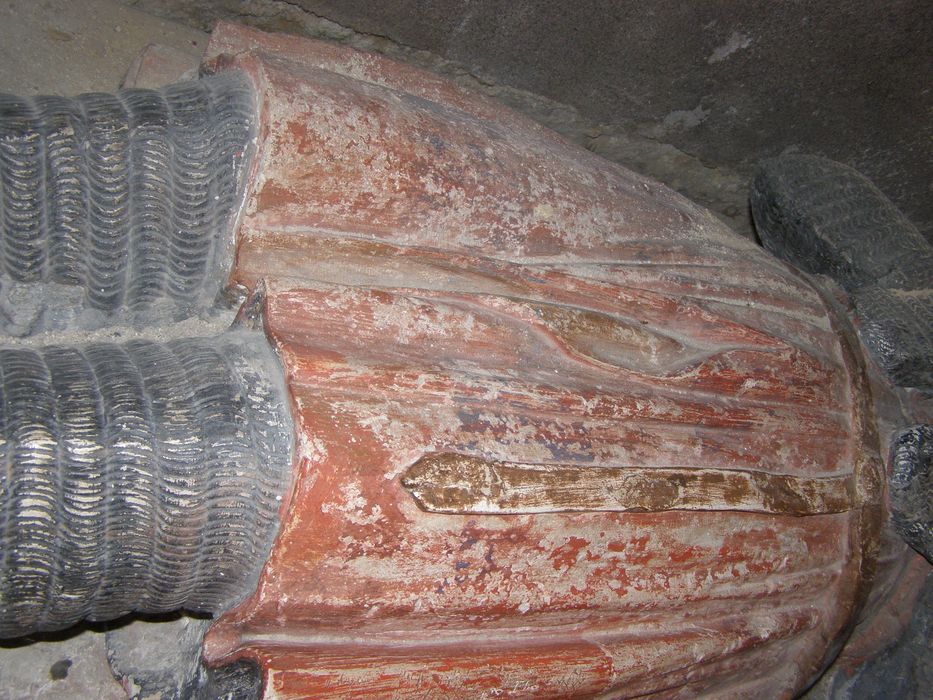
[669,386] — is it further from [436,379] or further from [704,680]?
[704,680]

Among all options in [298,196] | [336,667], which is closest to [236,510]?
[336,667]

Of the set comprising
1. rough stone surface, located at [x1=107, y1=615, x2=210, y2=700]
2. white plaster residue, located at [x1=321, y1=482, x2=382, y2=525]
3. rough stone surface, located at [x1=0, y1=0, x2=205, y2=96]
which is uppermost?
rough stone surface, located at [x1=0, y1=0, x2=205, y2=96]

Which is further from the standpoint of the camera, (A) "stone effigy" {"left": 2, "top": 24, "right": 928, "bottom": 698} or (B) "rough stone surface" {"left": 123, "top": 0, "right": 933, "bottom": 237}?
(B) "rough stone surface" {"left": 123, "top": 0, "right": 933, "bottom": 237}

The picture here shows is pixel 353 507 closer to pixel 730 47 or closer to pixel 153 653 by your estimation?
pixel 153 653

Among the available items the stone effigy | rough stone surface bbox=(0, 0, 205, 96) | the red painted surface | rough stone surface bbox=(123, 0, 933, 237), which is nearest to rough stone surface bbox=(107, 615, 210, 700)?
the stone effigy

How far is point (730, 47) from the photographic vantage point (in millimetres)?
2568

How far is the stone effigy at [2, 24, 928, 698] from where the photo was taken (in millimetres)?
1377

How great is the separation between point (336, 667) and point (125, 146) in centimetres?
112

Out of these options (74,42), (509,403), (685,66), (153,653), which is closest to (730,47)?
(685,66)

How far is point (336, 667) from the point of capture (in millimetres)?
1423

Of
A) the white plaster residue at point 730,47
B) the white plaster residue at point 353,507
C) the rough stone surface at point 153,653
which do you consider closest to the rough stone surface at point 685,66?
the white plaster residue at point 730,47

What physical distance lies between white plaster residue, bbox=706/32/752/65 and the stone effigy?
2.88ft

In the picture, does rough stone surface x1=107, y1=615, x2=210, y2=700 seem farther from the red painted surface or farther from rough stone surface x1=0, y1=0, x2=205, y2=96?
rough stone surface x1=0, y1=0, x2=205, y2=96

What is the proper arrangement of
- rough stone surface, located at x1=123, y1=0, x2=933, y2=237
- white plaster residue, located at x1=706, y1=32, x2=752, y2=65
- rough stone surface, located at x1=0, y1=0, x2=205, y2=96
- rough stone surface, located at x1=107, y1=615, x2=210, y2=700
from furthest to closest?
white plaster residue, located at x1=706, y1=32, x2=752, y2=65
rough stone surface, located at x1=123, y1=0, x2=933, y2=237
rough stone surface, located at x1=0, y1=0, x2=205, y2=96
rough stone surface, located at x1=107, y1=615, x2=210, y2=700
